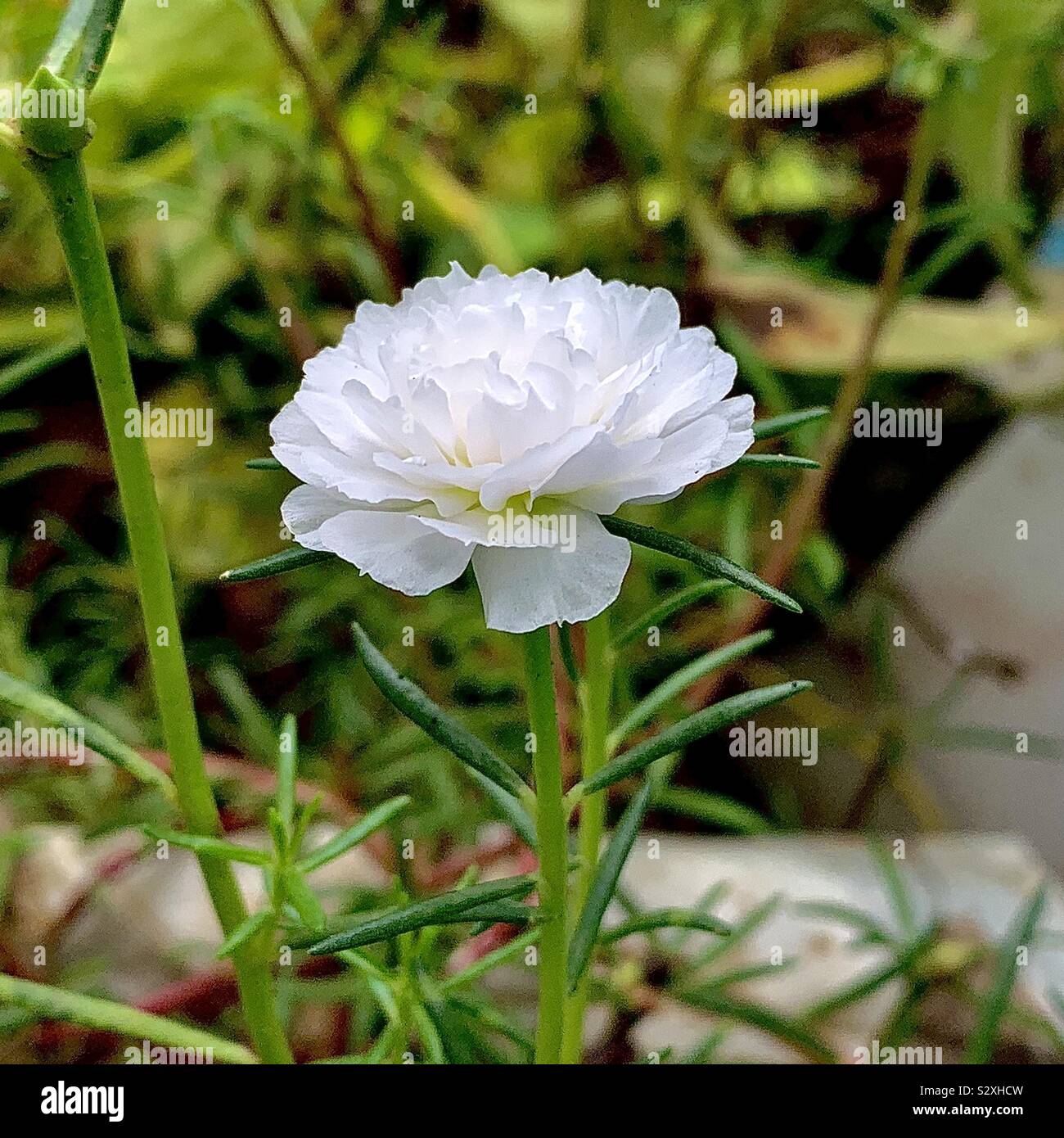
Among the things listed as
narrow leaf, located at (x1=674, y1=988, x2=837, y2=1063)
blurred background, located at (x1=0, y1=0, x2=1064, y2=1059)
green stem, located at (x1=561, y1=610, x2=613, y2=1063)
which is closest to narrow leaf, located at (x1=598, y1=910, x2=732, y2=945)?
green stem, located at (x1=561, y1=610, x2=613, y2=1063)

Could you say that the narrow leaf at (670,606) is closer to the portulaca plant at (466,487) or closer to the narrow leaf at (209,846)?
the portulaca plant at (466,487)

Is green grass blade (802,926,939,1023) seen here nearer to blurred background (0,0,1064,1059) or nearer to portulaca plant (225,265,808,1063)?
blurred background (0,0,1064,1059)

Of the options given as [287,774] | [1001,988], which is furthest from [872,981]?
[287,774]

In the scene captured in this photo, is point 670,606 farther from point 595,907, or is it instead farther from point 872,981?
point 872,981

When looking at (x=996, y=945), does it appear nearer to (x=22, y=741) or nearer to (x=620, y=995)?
(x=620, y=995)

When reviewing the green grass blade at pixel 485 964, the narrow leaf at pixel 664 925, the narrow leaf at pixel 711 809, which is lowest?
the green grass blade at pixel 485 964

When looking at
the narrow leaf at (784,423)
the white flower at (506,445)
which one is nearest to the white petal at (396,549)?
the white flower at (506,445)
